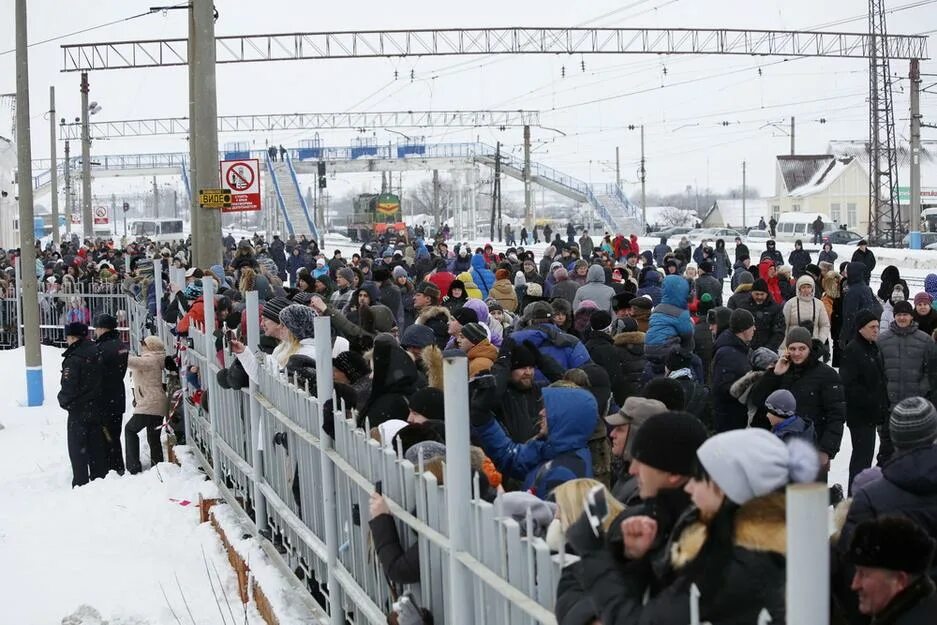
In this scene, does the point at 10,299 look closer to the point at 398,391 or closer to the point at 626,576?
the point at 398,391

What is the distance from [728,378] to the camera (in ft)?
30.2

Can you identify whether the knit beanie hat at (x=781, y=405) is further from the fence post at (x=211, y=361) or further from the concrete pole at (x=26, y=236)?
the concrete pole at (x=26, y=236)

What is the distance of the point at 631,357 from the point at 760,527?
22.7 ft

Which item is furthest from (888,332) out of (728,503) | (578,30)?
(578,30)

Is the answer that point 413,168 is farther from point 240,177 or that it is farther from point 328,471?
point 328,471

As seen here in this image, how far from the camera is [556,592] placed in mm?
3078

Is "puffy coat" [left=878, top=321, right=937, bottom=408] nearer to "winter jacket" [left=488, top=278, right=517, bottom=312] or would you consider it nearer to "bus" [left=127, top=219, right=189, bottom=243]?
"winter jacket" [left=488, top=278, right=517, bottom=312]

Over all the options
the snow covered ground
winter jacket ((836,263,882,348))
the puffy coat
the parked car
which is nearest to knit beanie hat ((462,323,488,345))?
the snow covered ground

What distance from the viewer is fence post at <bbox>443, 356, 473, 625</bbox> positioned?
3.75 meters

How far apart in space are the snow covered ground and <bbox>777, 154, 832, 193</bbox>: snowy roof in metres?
78.8

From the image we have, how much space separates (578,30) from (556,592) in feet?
117

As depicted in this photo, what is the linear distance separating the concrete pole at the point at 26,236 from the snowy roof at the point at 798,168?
7330 centimetres

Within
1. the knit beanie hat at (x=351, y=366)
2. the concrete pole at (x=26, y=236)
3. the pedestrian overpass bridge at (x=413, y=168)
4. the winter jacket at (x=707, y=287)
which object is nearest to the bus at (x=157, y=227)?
the pedestrian overpass bridge at (x=413, y=168)

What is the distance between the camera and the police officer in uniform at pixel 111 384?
11.6m
